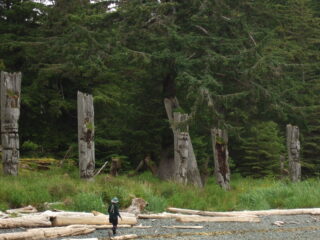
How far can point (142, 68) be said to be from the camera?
2267 cm

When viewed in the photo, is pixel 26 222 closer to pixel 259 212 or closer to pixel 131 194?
pixel 131 194

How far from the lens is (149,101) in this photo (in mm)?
23703

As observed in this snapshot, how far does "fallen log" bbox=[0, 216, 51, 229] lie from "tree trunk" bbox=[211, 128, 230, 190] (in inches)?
361

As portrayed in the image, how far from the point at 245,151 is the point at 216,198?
1334 centimetres

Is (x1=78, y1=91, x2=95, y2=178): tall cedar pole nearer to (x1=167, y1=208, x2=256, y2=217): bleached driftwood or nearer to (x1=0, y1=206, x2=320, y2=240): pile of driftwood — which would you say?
(x1=167, y1=208, x2=256, y2=217): bleached driftwood

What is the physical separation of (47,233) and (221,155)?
32.4ft

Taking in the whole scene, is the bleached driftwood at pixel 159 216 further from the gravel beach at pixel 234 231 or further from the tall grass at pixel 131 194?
the tall grass at pixel 131 194

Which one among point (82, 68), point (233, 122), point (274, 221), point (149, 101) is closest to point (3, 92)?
point (82, 68)

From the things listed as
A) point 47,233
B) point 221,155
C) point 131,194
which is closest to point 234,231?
point 131,194

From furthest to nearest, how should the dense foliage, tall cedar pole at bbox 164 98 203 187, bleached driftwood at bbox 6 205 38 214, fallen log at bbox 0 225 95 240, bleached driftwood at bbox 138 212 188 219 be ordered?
the dense foliage → tall cedar pole at bbox 164 98 203 187 → bleached driftwood at bbox 138 212 188 219 → bleached driftwood at bbox 6 205 38 214 → fallen log at bbox 0 225 95 240

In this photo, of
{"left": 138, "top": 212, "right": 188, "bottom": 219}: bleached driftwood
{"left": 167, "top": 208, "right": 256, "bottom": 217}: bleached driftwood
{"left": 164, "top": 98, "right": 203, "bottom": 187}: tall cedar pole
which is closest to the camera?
{"left": 138, "top": 212, "right": 188, "bottom": 219}: bleached driftwood

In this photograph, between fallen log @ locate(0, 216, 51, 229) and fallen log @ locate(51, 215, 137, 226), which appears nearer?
fallen log @ locate(0, 216, 51, 229)

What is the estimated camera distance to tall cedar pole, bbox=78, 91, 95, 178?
1494cm

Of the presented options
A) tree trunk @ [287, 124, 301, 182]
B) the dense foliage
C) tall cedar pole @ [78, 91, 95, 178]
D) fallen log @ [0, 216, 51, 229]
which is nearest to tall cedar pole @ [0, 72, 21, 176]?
tall cedar pole @ [78, 91, 95, 178]
